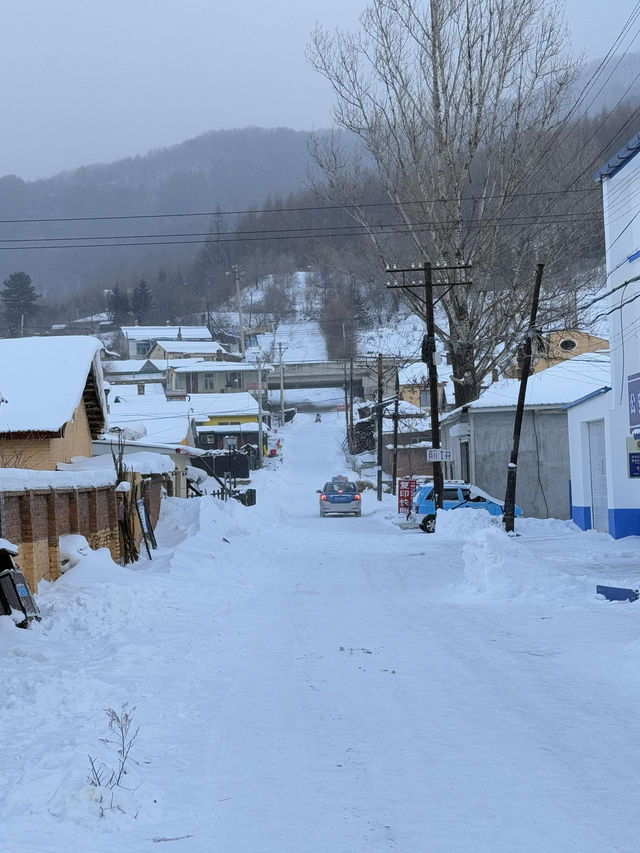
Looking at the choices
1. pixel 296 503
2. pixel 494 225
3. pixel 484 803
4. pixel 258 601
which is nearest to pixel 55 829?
pixel 484 803

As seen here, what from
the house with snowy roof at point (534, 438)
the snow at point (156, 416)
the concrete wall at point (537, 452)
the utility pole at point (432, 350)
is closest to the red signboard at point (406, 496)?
the house with snowy roof at point (534, 438)

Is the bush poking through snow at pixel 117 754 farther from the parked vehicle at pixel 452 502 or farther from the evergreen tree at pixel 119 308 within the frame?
the evergreen tree at pixel 119 308

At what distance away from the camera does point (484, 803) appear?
569cm

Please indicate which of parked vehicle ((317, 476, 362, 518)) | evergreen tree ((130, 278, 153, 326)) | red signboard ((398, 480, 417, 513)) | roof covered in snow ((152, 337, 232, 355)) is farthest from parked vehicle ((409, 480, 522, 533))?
evergreen tree ((130, 278, 153, 326))

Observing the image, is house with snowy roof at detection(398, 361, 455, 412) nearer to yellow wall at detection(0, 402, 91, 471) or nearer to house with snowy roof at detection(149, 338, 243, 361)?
house with snowy roof at detection(149, 338, 243, 361)

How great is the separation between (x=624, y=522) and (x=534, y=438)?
524 inches

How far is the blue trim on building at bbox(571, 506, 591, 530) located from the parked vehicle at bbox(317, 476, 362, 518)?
1518 centimetres

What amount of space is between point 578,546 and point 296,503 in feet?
102

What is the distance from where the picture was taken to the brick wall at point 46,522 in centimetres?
1323

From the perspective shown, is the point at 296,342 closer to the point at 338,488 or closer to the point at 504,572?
the point at 338,488

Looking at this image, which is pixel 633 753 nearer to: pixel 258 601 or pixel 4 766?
pixel 4 766

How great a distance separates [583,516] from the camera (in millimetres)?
29703

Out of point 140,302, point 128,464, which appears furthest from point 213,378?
point 128,464

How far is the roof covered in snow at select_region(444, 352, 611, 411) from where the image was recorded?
3803cm
